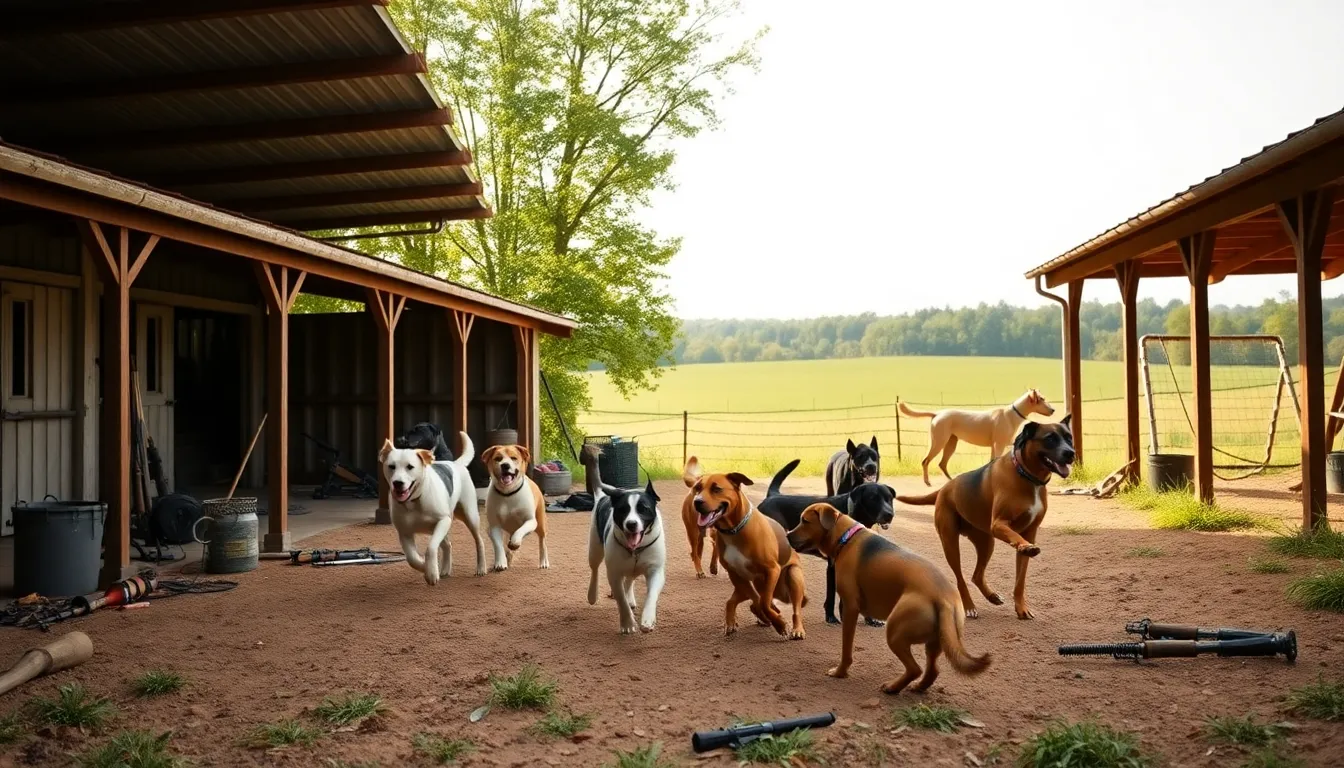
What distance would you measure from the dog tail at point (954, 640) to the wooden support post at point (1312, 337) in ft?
17.2

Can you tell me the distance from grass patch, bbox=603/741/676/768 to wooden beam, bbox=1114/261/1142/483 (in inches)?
407

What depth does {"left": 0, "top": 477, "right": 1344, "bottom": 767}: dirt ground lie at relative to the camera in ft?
12.6

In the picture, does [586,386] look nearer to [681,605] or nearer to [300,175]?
[300,175]

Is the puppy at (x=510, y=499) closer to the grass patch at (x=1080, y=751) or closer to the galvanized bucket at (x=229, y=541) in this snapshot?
the galvanized bucket at (x=229, y=541)

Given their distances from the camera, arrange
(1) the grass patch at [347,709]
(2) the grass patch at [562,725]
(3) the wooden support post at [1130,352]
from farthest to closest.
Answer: (3) the wooden support post at [1130,352], (1) the grass patch at [347,709], (2) the grass patch at [562,725]

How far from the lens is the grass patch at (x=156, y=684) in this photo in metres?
4.57

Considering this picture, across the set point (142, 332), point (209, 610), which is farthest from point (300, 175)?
point (209, 610)

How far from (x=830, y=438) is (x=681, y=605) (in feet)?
76.8

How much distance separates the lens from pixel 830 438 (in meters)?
29.2

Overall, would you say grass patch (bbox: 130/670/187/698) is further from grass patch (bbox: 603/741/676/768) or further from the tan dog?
the tan dog

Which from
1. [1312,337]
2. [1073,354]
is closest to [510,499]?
[1312,337]

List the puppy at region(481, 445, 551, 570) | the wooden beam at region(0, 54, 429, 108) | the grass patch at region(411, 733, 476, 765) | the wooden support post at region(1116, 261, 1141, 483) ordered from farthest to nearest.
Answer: the wooden support post at region(1116, 261, 1141, 483)
the wooden beam at region(0, 54, 429, 108)
the puppy at region(481, 445, 551, 570)
the grass patch at region(411, 733, 476, 765)

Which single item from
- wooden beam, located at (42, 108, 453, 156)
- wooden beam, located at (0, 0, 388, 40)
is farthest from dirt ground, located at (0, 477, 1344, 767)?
wooden beam, located at (42, 108, 453, 156)

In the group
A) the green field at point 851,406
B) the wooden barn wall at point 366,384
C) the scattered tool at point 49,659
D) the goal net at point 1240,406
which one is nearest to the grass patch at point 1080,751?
the scattered tool at point 49,659
